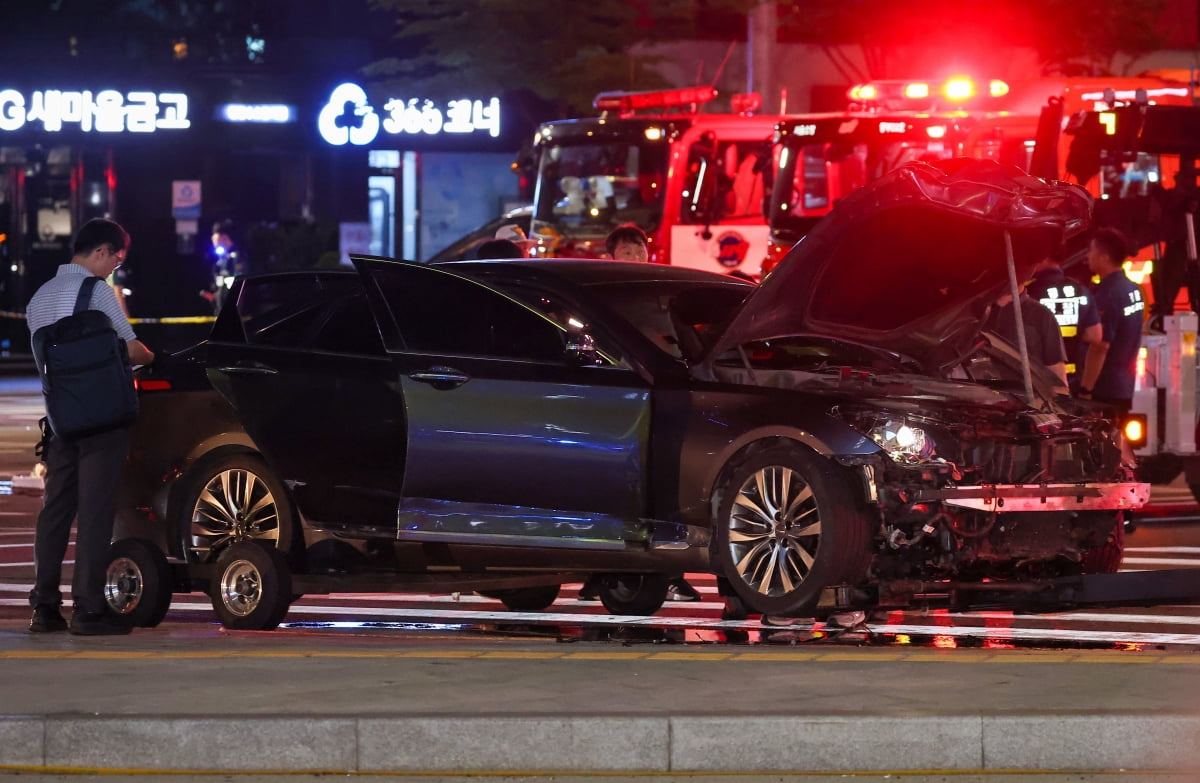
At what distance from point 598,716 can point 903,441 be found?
2618mm

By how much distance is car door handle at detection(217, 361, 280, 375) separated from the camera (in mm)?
10242

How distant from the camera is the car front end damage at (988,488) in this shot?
9211mm

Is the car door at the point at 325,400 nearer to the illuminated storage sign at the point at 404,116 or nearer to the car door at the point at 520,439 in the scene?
the car door at the point at 520,439

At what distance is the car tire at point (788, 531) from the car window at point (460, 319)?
1.08 meters

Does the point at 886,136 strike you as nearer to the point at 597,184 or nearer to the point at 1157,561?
the point at 597,184

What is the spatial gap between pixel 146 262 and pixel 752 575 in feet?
108

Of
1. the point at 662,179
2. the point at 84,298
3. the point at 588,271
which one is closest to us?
the point at 84,298

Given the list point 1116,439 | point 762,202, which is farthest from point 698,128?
point 1116,439

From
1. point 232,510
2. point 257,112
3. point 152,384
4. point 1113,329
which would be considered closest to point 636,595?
point 232,510

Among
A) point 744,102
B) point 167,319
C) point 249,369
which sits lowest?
point 167,319

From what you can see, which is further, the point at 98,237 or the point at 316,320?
the point at 316,320

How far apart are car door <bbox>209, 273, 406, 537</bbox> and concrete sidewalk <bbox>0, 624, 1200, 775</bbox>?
1729 mm

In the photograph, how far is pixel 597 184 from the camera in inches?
1040

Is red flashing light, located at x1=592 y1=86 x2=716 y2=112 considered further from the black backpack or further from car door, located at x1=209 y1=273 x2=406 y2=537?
the black backpack
